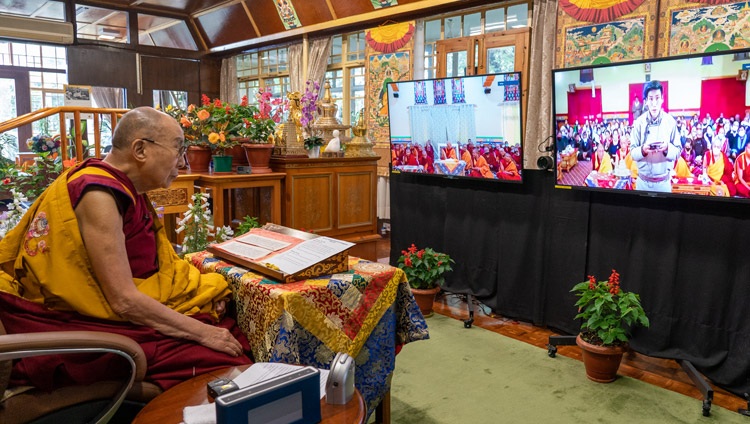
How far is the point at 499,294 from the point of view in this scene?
3.98 metres

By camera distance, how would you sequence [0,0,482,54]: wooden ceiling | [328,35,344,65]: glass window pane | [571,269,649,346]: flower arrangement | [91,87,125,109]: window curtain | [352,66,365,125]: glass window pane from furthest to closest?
1. [91,87,125,109]: window curtain
2. [328,35,344,65]: glass window pane
3. [352,66,365,125]: glass window pane
4. [0,0,482,54]: wooden ceiling
5. [571,269,649,346]: flower arrangement

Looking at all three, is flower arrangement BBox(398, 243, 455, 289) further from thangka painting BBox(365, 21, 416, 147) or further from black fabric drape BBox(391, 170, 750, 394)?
thangka painting BBox(365, 21, 416, 147)

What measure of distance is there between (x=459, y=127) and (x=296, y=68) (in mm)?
4367

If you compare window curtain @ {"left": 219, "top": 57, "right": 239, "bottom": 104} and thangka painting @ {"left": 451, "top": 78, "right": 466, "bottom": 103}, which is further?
window curtain @ {"left": 219, "top": 57, "right": 239, "bottom": 104}

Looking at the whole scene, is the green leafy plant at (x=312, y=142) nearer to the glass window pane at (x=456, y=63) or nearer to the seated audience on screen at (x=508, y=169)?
the seated audience on screen at (x=508, y=169)

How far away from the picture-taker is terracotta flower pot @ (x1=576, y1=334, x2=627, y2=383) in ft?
9.25

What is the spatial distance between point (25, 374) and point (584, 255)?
9.71 ft

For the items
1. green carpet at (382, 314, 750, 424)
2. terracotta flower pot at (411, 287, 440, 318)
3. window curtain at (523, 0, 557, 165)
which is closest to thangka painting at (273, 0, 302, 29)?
window curtain at (523, 0, 557, 165)

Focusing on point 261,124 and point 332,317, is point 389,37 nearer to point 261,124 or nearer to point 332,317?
point 261,124

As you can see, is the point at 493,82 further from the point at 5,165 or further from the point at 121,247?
the point at 5,165

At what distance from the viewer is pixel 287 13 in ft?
24.6

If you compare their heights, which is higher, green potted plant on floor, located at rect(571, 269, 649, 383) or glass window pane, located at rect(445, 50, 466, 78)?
glass window pane, located at rect(445, 50, 466, 78)

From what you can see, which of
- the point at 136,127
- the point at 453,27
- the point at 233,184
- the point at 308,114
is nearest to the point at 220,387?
the point at 136,127

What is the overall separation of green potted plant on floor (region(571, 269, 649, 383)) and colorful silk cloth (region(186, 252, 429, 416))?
1.31 m
